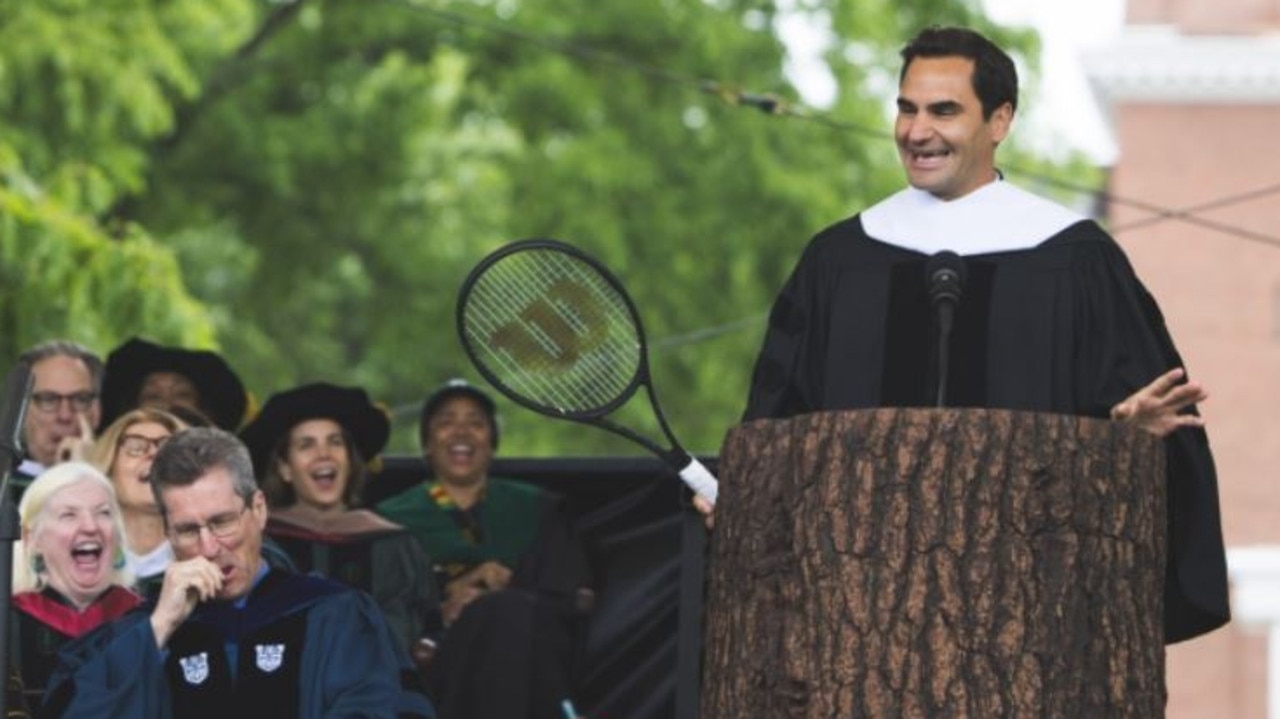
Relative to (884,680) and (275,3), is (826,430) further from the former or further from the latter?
(275,3)

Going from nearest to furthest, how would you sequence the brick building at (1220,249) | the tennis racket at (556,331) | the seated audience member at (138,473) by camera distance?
the tennis racket at (556,331) < the seated audience member at (138,473) < the brick building at (1220,249)

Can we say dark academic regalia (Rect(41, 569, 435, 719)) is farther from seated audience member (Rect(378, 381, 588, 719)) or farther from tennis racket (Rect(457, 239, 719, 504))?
seated audience member (Rect(378, 381, 588, 719))

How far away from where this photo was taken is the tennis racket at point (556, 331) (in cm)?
827

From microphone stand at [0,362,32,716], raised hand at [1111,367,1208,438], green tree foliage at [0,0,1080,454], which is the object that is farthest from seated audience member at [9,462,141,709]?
green tree foliage at [0,0,1080,454]

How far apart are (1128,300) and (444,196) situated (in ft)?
73.7

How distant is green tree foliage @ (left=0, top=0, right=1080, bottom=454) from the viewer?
2572 centimetres

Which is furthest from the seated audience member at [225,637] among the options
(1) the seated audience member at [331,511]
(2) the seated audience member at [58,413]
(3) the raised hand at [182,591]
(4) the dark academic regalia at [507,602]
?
(2) the seated audience member at [58,413]

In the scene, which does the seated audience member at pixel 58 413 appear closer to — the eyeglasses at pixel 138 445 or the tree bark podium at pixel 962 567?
the eyeglasses at pixel 138 445

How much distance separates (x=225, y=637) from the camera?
8797mm

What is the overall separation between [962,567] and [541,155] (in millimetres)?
19875

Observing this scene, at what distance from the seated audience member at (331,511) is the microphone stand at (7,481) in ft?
10.6

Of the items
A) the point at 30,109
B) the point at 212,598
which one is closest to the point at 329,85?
the point at 30,109

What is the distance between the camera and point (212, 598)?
8.71m

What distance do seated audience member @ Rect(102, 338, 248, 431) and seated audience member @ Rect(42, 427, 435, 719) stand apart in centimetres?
266
